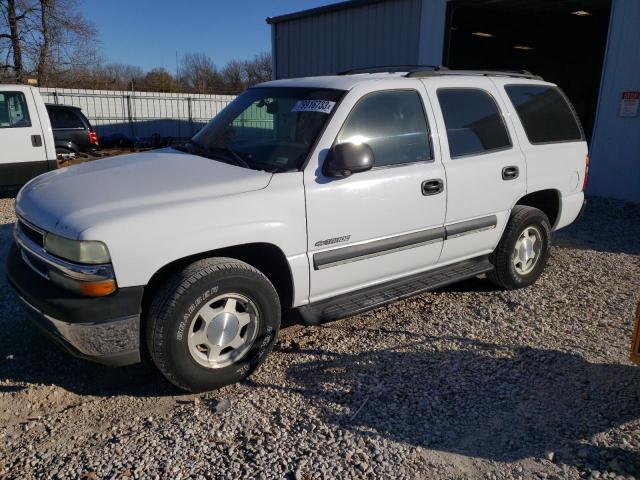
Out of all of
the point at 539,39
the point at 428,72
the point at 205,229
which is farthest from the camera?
the point at 539,39

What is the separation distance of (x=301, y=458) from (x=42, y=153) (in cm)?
795

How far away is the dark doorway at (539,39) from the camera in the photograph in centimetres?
1377

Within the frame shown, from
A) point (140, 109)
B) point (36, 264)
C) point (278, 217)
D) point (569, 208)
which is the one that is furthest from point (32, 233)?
point (140, 109)

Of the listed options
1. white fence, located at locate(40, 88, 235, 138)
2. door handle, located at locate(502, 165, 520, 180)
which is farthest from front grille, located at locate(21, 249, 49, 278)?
white fence, located at locate(40, 88, 235, 138)

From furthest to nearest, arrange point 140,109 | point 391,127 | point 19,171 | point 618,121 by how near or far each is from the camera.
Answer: point 140,109 → point 618,121 → point 19,171 → point 391,127

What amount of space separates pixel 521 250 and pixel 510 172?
2.82 ft

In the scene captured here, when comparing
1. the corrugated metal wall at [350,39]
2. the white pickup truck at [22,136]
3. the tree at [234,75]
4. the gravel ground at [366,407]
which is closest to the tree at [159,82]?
the tree at [234,75]

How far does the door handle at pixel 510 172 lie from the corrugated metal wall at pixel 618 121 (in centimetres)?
630

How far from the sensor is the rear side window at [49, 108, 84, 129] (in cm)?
1284

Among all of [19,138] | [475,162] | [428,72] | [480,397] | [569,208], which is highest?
[428,72]

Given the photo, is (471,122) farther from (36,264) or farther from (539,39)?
(539,39)

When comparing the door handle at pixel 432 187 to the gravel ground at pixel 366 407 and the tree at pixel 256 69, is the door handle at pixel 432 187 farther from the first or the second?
the tree at pixel 256 69

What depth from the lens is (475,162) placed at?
14.2 feet

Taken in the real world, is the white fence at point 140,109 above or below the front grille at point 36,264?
above
